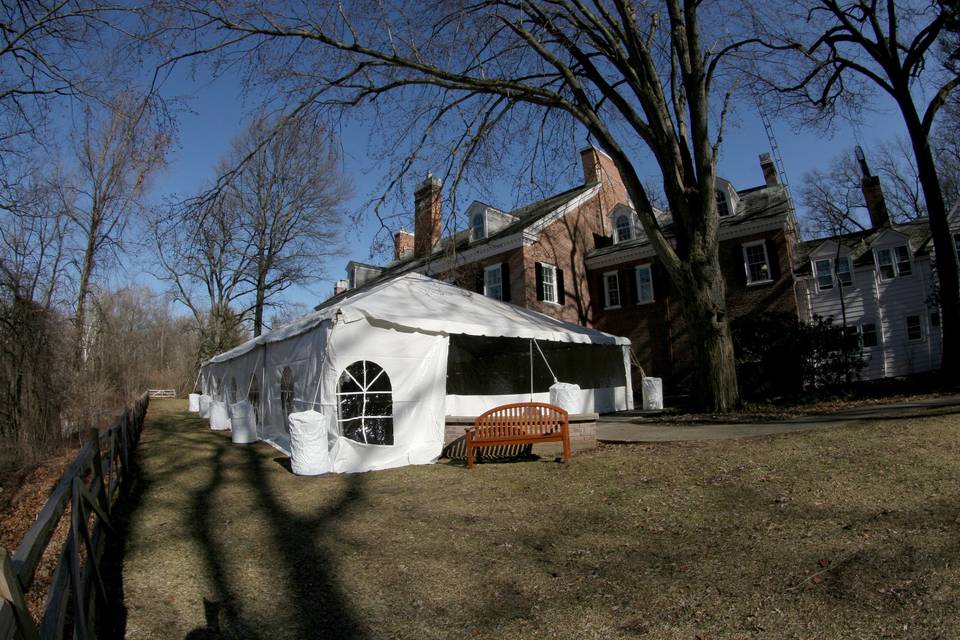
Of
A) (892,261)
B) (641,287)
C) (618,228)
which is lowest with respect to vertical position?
(641,287)

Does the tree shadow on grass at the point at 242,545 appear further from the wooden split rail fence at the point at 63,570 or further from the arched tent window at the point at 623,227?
the arched tent window at the point at 623,227

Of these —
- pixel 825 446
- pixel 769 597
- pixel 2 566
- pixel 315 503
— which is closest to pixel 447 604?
pixel 769 597

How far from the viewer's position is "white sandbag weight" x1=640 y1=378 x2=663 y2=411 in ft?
53.5

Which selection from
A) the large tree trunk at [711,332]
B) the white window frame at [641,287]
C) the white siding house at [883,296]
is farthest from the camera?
the white window frame at [641,287]

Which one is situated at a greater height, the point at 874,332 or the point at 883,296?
the point at 883,296

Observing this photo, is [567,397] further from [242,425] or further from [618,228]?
[618,228]

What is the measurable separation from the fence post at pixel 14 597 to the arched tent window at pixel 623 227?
951 inches

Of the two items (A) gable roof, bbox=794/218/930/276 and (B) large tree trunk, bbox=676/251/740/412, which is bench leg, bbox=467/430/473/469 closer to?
(B) large tree trunk, bbox=676/251/740/412

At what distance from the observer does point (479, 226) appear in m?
25.3

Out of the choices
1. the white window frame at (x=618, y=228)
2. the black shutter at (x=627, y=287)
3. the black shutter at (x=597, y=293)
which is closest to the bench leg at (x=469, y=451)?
the black shutter at (x=627, y=287)

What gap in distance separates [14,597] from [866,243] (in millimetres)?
27386

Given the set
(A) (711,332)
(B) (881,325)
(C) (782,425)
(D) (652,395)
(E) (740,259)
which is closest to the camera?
(C) (782,425)

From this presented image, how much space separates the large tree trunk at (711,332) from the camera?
35.9 ft

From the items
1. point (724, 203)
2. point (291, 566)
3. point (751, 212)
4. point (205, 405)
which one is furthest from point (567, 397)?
point (205, 405)
